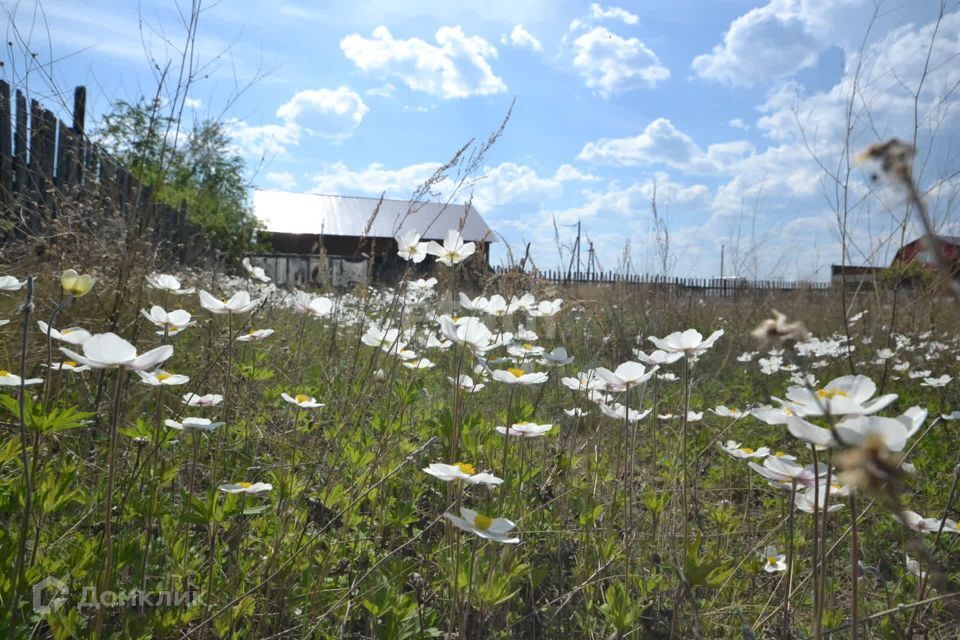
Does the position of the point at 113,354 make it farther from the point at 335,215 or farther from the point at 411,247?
the point at 335,215

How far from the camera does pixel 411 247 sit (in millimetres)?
2256

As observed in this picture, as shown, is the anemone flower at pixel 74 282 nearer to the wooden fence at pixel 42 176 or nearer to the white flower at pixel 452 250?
the white flower at pixel 452 250

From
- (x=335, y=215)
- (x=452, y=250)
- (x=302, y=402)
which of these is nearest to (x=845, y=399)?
(x=302, y=402)

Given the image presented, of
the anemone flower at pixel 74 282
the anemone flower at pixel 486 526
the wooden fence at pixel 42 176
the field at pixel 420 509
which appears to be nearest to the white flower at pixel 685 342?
the field at pixel 420 509

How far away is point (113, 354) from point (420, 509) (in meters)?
1.21

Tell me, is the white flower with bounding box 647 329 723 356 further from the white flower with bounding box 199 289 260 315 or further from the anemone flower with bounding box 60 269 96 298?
the anemone flower with bounding box 60 269 96 298

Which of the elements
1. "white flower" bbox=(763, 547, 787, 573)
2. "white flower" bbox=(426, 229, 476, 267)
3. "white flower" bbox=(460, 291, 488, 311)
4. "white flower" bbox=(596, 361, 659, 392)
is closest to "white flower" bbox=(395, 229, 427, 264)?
"white flower" bbox=(426, 229, 476, 267)

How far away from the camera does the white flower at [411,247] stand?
2.20m

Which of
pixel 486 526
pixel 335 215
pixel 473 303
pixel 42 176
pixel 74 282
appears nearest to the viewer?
pixel 486 526

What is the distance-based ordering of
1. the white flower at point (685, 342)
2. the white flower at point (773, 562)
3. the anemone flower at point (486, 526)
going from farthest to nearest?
1. the white flower at point (773, 562)
2. the white flower at point (685, 342)
3. the anemone flower at point (486, 526)

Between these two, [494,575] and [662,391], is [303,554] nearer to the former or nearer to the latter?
[494,575]

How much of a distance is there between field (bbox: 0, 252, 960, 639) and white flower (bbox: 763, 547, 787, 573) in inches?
0.7

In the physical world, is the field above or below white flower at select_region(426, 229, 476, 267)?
below

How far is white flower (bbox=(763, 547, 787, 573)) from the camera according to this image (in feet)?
5.57
